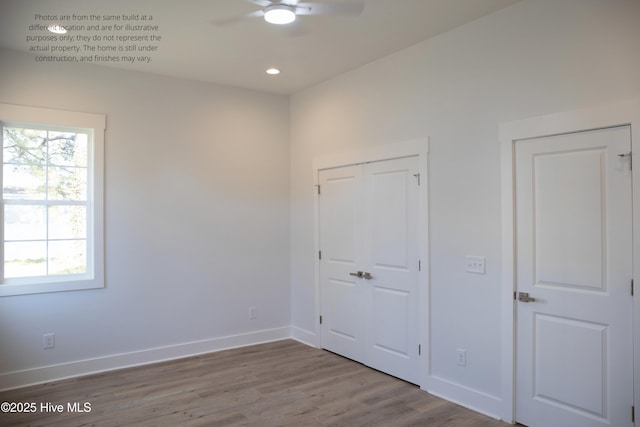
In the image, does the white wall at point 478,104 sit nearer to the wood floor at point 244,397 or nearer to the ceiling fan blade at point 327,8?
the wood floor at point 244,397

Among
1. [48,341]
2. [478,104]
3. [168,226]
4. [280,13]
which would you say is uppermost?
[280,13]

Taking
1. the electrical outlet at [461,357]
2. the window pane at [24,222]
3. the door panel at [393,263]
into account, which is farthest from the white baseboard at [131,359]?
the electrical outlet at [461,357]

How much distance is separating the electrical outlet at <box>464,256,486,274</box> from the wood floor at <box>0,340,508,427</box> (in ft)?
3.49

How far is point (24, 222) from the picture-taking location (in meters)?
3.81

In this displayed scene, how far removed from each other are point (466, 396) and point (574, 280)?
125 cm

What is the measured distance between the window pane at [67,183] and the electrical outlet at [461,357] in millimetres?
3702

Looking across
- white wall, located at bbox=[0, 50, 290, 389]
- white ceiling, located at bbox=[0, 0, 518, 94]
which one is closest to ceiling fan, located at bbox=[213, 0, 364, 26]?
white ceiling, located at bbox=[0, 0, 518, 94]

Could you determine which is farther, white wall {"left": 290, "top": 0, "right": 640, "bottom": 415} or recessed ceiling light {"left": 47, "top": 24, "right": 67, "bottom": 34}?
recessed ceiling light {"left": 47, "top": 24, "right": 67, "bottom": 34}

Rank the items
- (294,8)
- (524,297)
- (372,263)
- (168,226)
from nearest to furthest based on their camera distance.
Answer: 1. (294,8)
2. (524,297)
3. (372,263)
4. (168,226)

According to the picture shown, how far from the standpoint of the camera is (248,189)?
16.3 feet

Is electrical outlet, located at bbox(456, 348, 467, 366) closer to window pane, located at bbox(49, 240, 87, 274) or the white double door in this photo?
the white double door

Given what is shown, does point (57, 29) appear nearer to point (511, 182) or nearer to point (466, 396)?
point (511, 182)

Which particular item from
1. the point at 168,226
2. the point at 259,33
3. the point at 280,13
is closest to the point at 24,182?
the point at 168,226

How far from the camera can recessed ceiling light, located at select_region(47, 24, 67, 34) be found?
3.23 m
